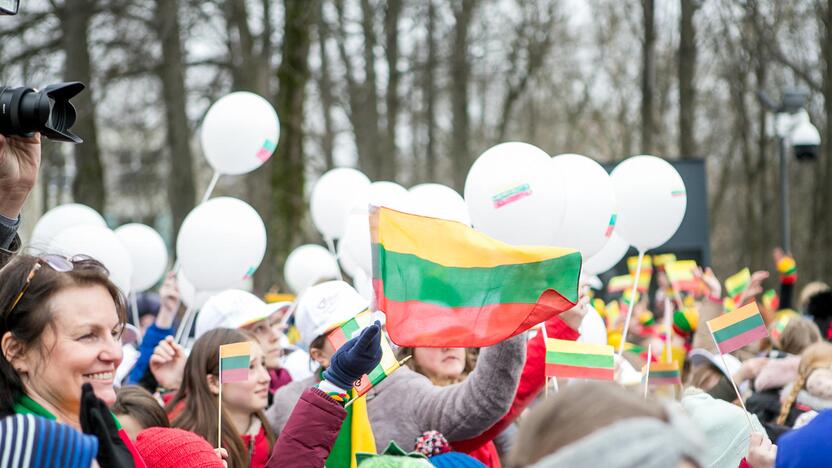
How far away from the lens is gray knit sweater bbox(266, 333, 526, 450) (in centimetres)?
386

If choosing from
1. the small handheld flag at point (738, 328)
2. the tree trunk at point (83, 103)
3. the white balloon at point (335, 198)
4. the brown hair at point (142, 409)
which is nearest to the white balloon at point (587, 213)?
the small handheld flag at point (738, 328)

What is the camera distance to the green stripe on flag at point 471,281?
3.63m

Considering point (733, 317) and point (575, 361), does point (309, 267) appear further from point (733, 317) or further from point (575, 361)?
A: point (733, 317)

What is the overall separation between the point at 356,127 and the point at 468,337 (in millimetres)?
17968

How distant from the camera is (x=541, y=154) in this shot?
16.6 feet

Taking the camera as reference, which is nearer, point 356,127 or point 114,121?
point 114,121

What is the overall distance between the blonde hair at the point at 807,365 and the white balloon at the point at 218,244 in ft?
11.4

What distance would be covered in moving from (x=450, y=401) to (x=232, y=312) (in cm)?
195

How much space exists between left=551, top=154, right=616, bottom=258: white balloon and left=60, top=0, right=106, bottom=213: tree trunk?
976 centimetres

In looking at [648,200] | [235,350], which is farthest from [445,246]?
[648,200]

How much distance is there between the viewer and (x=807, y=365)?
17.4 ft

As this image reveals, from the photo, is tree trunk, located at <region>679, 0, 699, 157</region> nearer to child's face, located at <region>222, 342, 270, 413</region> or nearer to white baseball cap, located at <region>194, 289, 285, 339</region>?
white baseball cap, located at <region>194, 289, 285, 339</region>

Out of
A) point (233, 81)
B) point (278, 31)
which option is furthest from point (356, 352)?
point (233, 81)

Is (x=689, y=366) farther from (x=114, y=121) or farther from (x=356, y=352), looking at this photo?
(x=114, y=121)
